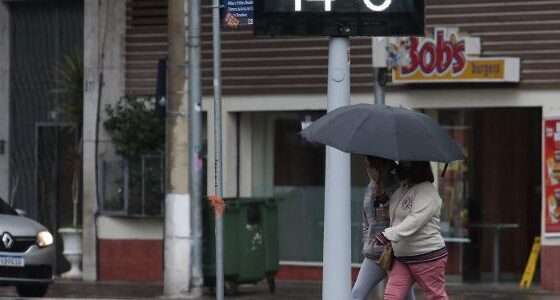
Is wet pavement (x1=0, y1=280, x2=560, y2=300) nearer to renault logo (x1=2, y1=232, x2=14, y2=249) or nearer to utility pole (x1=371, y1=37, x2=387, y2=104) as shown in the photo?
renault logo (x1=2, y1=232, x2=14, y2=249)

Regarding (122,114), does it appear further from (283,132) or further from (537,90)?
(537,90)

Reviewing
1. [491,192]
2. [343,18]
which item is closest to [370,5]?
[343,18]

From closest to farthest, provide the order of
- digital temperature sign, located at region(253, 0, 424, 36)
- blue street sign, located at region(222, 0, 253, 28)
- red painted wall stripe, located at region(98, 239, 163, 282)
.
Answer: digital temperature sign, located at region(253, 0, 424, 36)
blue street sign, located at region(222, 0, 253, 28)
red painted wall stripe, located at region(98, 239, 163, 282)

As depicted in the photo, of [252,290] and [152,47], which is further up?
[152,47]

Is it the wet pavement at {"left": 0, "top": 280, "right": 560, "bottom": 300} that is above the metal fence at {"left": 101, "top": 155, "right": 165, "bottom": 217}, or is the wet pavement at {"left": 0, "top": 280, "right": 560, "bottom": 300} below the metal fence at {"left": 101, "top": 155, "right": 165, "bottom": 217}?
below

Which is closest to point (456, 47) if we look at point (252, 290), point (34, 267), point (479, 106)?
point (479, 106)

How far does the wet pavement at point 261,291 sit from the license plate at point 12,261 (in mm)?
616

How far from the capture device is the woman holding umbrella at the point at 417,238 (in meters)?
8.90

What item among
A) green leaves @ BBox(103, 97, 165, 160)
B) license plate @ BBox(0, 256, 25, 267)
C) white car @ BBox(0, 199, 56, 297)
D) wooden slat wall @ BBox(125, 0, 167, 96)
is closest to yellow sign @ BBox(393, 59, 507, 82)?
green leaves @ BBox(103, 97, 165, 160)

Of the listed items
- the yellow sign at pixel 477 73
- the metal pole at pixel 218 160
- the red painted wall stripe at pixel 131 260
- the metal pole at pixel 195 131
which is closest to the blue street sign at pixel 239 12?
the metal pole at pixel 218 160

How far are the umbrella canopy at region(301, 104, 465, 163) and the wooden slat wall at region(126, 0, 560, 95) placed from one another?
7.74 metres

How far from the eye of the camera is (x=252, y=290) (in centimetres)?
1706

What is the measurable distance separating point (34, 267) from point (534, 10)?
714cm

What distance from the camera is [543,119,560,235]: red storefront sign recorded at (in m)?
16.5
